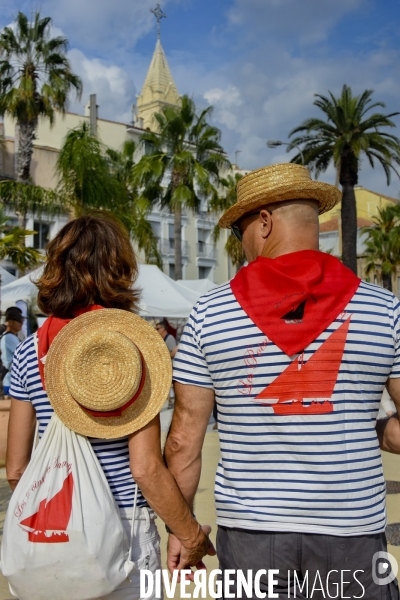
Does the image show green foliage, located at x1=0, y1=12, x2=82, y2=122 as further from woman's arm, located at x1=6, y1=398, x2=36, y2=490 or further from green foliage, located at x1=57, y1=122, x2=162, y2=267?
woman's arm, located at x1=6, y1=398, x2=36, y2=490

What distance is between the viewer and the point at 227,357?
203 cm

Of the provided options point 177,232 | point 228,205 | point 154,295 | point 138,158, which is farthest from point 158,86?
point 154,295

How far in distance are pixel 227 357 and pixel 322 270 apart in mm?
415

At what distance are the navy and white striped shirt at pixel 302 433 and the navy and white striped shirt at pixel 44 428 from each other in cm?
32

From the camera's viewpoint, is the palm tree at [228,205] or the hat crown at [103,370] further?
the palm tree at [228,205]

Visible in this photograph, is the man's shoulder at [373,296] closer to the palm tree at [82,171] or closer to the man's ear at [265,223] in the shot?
the man's ear at [265,223]

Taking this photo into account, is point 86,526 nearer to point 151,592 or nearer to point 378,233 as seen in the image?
point 151,592

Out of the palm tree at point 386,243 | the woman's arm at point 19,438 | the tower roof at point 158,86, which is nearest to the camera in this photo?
the woman's arm at point 19,438

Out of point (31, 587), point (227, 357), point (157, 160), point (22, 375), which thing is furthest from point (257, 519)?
point (157, 160)

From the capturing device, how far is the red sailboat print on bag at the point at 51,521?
1.91 meters

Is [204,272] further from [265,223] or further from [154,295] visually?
[265,223]

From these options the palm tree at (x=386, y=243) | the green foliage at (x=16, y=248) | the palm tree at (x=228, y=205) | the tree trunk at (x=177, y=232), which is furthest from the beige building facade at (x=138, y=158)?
the green foliage at (x=16, y=248)

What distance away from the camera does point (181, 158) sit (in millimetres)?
21734

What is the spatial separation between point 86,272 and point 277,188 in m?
0.74
